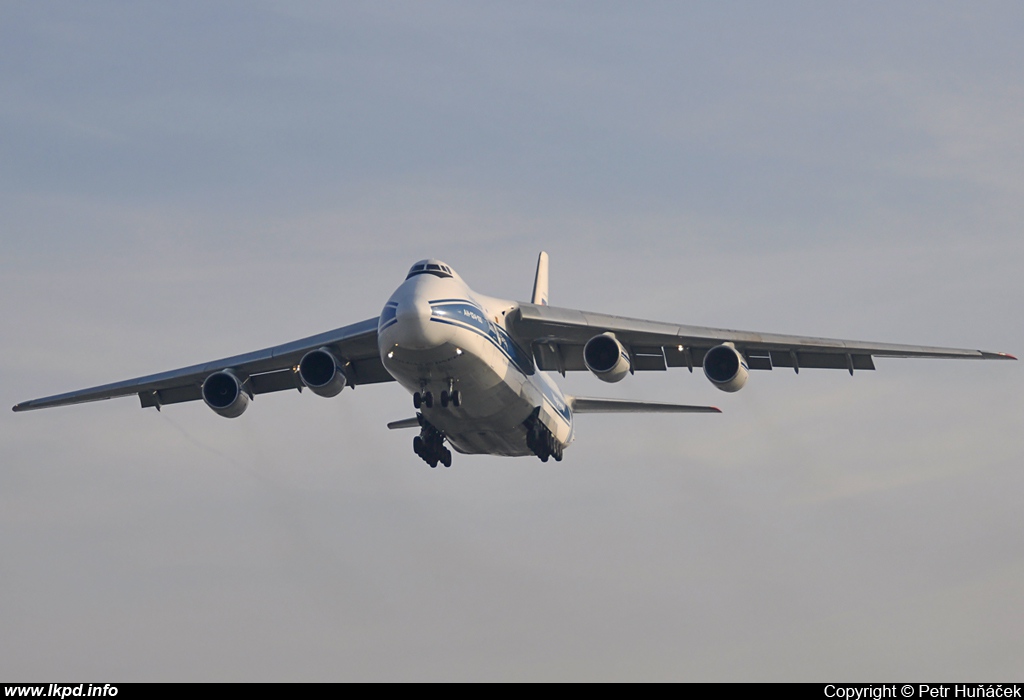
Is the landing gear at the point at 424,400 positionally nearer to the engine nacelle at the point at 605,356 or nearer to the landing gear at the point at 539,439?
the landing gear at the point at 539,439

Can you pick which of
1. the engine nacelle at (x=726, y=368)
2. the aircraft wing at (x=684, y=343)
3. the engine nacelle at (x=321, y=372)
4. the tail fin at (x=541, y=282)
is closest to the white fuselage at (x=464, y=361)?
the aircraft wing at (x=684, y=343)

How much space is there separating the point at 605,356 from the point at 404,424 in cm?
490

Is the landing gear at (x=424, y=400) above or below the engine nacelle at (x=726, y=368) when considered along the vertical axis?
below

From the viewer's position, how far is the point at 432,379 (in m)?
23.3

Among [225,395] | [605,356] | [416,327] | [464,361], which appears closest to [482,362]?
[464,361]

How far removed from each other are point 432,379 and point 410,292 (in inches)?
62.4

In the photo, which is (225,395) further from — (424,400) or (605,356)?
(605,356)

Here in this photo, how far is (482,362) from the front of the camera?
914 inches

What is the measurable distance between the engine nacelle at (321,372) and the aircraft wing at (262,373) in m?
0.44

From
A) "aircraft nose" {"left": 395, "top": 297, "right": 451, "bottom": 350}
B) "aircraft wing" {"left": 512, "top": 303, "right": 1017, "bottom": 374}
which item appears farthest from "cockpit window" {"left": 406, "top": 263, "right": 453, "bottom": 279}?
"aircraft wing" {"left": 512, "top": 303, "right": 1017, "bottom": 374}

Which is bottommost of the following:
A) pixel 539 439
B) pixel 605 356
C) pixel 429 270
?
pixel 539 439

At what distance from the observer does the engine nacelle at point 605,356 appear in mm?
24078

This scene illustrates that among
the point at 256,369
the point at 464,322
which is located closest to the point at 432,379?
the point at 464,322
